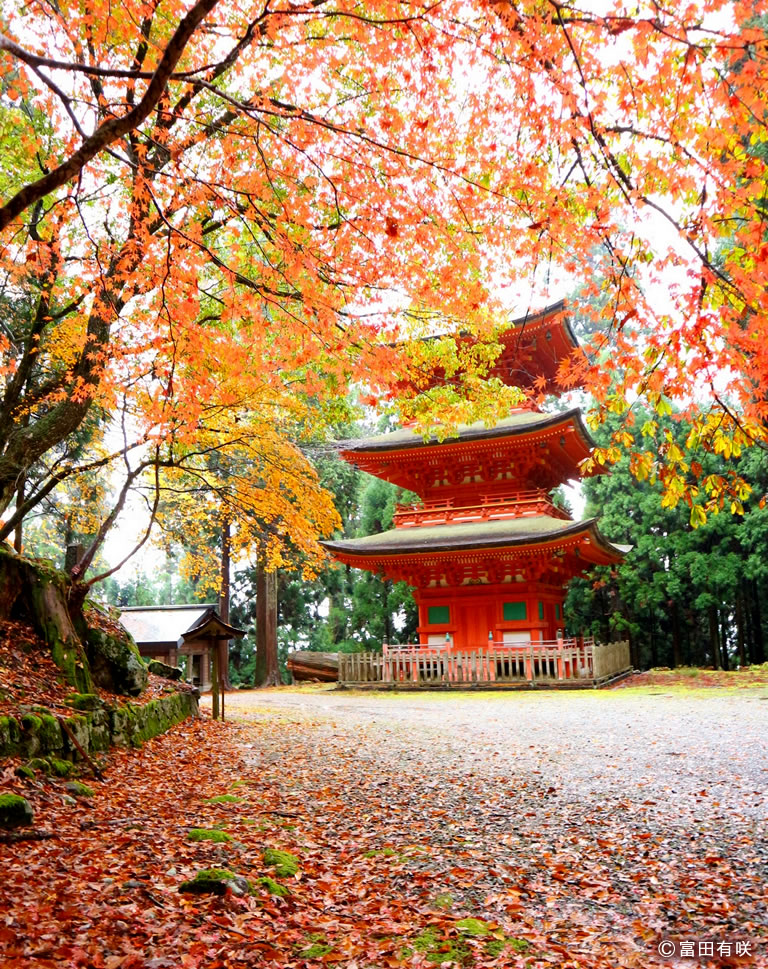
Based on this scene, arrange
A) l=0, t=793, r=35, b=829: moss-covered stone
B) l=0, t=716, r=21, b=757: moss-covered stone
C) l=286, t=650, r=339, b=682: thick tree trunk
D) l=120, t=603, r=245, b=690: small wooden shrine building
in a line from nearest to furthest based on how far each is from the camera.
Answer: l=0, t=793, r=35, b=829: moss-covered stone → l=0, t=716, r=21, b=757: moss-covered stone → l=120, t=603, r=245, b=690: small wooden shrine building → l=286, t=650, r=339, b=682: thick tree trunk

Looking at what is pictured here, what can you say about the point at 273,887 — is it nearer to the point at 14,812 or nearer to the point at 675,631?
the point at 14,812

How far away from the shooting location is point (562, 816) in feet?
17.9

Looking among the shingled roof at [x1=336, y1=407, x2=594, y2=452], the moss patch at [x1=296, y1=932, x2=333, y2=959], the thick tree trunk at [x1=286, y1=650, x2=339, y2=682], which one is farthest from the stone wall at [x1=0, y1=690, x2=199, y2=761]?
the thick tree trunk at [x1=286, y1=650, x2=339, y2=682]

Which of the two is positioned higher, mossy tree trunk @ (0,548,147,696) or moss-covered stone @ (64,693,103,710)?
mossy tree trunk @ (0,548,147,696)

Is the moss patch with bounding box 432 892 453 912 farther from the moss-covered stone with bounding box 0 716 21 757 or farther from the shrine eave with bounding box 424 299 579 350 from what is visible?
the shrine eave with bounding box 424 299 579 350

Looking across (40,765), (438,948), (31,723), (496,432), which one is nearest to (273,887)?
(438,948)

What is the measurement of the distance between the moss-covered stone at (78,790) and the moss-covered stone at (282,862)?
80.3 inches

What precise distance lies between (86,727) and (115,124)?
5.60m

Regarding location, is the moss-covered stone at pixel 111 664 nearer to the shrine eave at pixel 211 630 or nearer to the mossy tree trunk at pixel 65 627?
the mossy tree trunk at pixel 65 627

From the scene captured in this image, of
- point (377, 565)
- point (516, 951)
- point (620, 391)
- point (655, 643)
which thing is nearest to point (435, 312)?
point (620, 391)

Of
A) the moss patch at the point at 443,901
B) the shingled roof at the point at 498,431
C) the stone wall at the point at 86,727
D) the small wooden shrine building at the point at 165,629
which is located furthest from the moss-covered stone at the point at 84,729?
the shingled roof at the point at 498,431

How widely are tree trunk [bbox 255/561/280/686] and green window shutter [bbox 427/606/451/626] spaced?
6.38 metres

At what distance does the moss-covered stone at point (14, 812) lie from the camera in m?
4.65

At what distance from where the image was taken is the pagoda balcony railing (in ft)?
65.5
